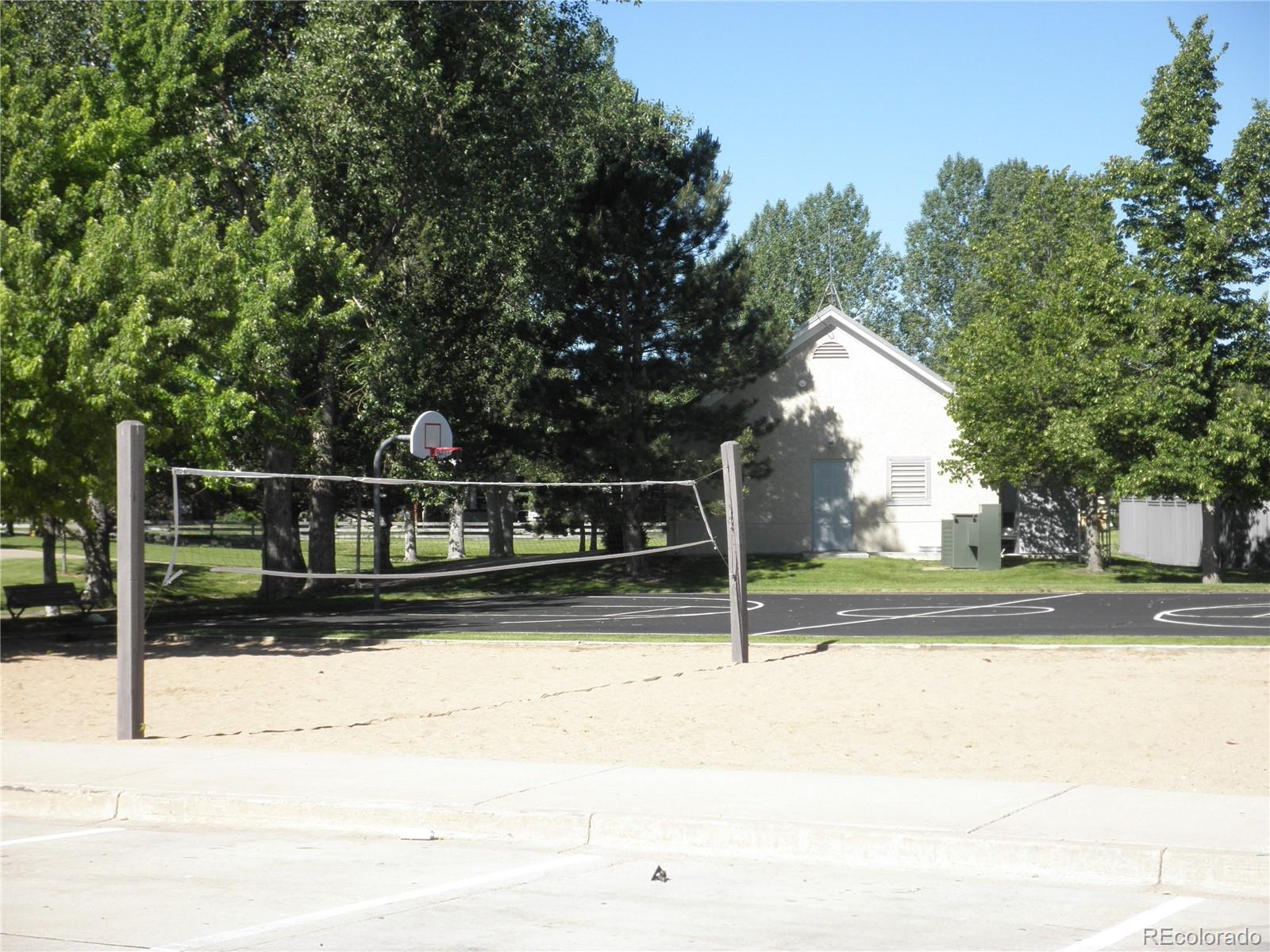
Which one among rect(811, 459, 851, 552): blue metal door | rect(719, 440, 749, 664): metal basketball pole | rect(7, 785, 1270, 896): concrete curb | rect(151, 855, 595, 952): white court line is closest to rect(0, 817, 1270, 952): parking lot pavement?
rect(151, 855, 595, 952): white court line

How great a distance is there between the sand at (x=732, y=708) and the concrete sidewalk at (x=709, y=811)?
2.72ft

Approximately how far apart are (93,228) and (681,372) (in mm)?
18954

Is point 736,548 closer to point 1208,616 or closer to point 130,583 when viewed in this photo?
point 130,583

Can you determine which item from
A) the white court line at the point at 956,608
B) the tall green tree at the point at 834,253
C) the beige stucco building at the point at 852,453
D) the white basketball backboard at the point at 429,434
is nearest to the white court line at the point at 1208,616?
the white court line at the point at 956,608

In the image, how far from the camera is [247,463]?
31.7 metres

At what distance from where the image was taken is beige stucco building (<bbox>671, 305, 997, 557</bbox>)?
1547 inches

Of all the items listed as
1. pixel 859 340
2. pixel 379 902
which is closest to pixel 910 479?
pixel 859 340

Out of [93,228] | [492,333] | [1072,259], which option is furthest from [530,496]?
[93,228]

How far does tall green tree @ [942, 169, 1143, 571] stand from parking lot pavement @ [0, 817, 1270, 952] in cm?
2369

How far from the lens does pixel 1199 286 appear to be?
29.0m

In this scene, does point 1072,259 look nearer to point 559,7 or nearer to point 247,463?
point 559,7

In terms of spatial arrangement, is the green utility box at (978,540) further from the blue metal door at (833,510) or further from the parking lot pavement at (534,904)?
the parking lot pavement at (534,904)

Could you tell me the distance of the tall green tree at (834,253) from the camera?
7975 cm

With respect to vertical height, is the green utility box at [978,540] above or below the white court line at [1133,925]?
above
